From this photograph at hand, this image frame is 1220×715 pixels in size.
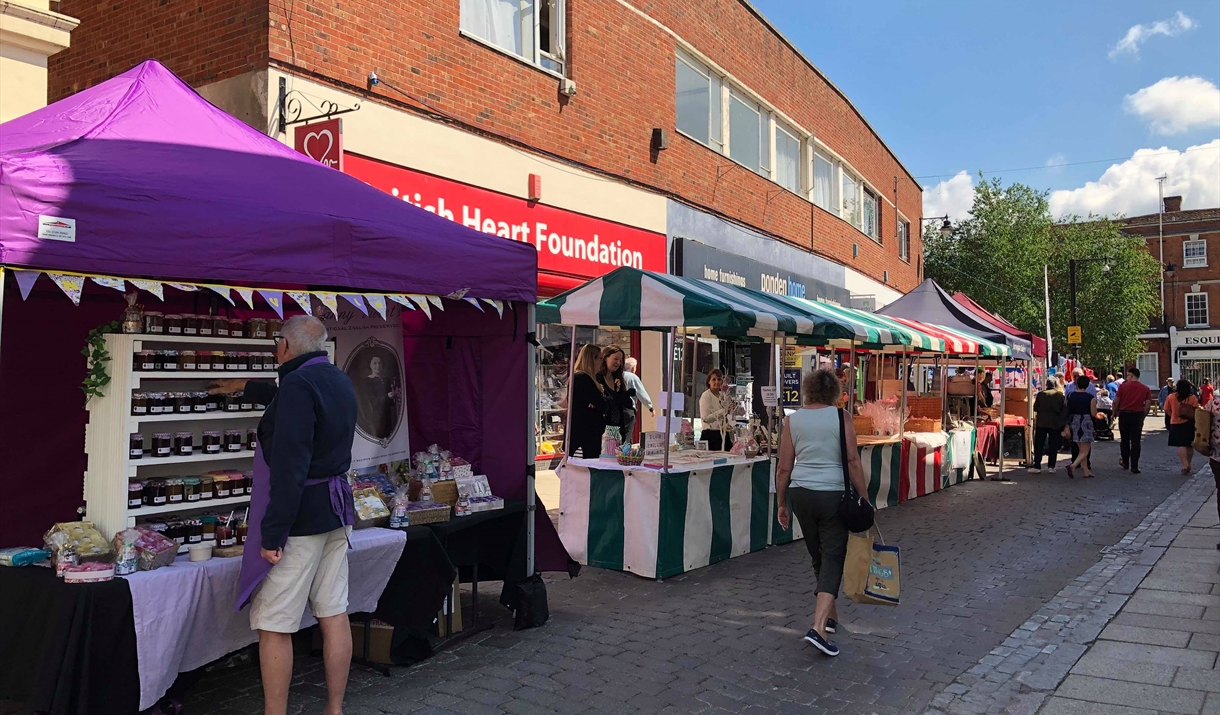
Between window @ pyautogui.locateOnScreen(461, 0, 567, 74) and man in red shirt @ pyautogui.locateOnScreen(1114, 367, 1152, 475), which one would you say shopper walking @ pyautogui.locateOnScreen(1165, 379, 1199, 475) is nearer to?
man in red shirt @ pyautogui.locateOnScreen(1114, 367, 1152, 475)

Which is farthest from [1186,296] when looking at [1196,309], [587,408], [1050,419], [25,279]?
[25,279]

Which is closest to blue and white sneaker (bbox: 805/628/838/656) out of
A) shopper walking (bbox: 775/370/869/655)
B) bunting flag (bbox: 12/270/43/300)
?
shopper walking (bbox: 775/370/869/655)

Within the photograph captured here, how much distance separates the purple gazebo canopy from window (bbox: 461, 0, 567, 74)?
6099 mm

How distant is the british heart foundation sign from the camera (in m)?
7.91

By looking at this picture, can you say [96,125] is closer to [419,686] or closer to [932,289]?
[419,686]

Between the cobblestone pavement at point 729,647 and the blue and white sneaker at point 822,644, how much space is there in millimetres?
58

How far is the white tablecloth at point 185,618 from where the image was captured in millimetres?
3584

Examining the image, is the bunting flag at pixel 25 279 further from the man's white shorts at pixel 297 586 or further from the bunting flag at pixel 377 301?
the bunting flag at pixel 377 301

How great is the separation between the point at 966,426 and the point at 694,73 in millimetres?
7564

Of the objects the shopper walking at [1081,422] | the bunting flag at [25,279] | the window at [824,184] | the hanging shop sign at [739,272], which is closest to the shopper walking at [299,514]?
the bunting flag at [25,279]

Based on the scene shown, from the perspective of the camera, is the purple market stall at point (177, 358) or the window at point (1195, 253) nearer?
the purple market stall at point (177, 358)

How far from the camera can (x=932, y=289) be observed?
15641 millimetres

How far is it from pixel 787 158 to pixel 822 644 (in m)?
16.2

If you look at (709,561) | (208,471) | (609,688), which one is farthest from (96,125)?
(709,561)
